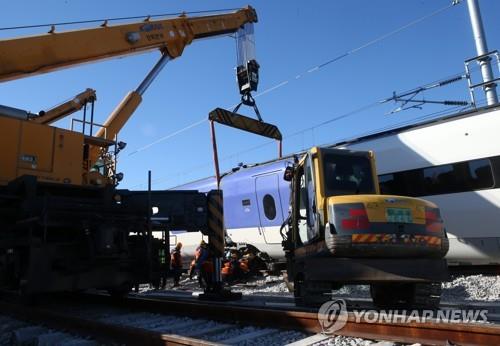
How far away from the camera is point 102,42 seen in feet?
33.6

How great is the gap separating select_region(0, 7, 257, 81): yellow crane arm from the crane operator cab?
5502mm

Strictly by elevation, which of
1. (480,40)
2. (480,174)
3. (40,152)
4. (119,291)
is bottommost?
(119,291)

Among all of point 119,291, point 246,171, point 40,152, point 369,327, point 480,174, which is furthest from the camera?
point 246,171

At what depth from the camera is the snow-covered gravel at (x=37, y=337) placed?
17.1 feet

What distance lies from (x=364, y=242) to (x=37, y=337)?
4153mm

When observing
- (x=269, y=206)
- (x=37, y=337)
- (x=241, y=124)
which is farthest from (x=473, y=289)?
(x=37, y=337)

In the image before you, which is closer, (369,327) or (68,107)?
(369,327)

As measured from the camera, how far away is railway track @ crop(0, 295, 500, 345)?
14.7 ft

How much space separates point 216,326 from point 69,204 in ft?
9.18

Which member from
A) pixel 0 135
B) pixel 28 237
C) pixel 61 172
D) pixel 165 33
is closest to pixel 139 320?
pixel 28 237

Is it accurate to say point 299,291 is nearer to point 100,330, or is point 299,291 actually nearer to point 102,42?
point 100,330

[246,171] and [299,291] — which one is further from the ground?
[246,171]

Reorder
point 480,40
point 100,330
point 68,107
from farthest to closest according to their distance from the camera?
point 480,40
point 68,107
point 100,330

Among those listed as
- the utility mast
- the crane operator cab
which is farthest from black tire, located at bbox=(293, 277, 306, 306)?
the utility mast
